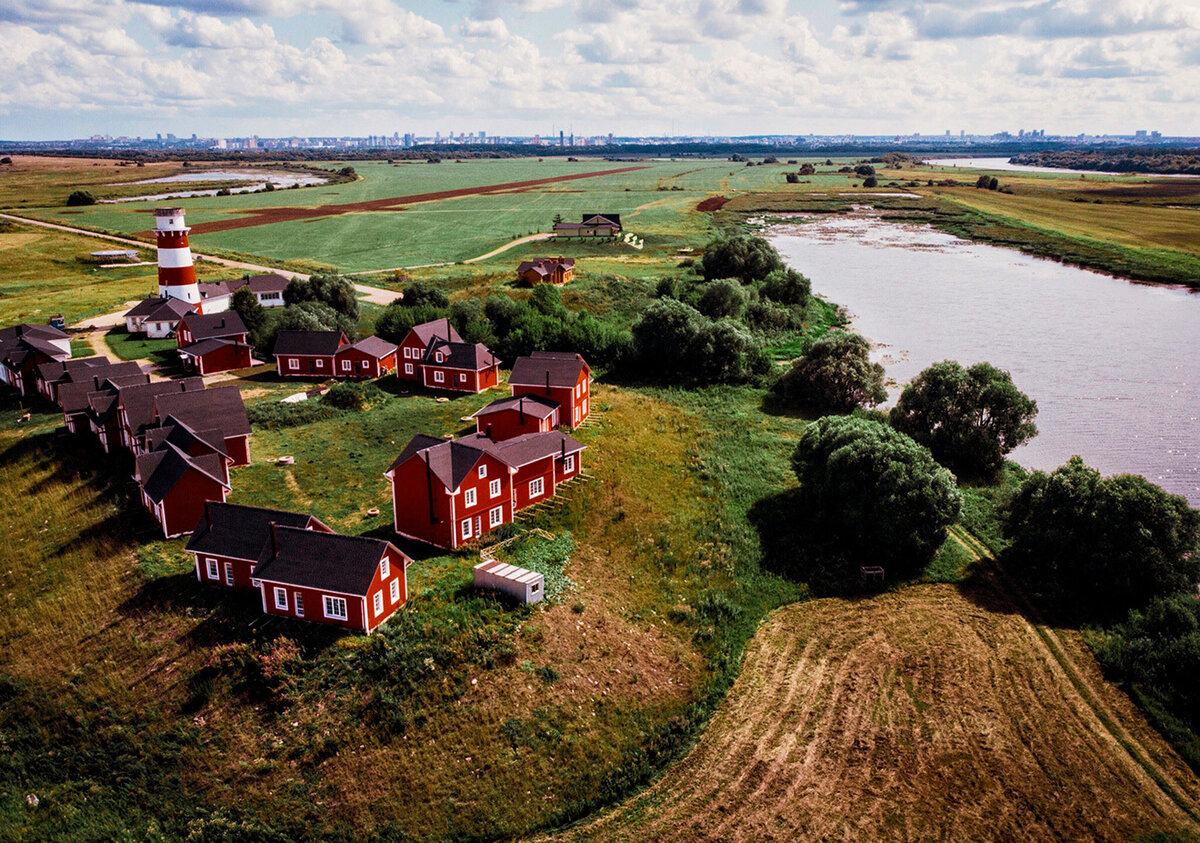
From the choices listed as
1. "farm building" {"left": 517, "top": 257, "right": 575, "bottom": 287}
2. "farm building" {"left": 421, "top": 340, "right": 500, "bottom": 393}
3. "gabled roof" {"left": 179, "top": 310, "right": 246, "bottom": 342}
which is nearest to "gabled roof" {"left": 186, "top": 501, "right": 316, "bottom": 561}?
"farm building" {"left": 421, "top": 340, "right": 500, "bottom": 393}

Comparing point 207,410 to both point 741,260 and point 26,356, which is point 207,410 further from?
point 741,260

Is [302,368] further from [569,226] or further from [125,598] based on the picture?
[569,226]

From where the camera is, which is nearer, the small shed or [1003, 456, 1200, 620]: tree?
the small shed

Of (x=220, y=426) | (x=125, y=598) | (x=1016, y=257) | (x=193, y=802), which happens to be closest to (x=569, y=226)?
(x=1016, y=257)

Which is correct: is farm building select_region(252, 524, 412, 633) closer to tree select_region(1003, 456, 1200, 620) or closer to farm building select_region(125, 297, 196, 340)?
tree select_region(1003, 456, 1200, 620)

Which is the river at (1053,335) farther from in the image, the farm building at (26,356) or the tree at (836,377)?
the farm building at (26,356)
